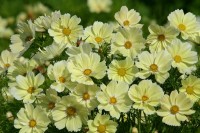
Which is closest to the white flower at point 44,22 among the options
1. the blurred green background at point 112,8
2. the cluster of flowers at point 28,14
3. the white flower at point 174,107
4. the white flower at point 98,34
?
the white flower at point 98,34

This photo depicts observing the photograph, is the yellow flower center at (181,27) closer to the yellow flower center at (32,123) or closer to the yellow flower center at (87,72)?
the yellow flower center at (87,72)

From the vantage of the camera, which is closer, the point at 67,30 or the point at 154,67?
the point at 154,67

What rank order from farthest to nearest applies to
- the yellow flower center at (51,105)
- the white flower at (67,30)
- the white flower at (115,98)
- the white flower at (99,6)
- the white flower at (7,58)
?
1. the white flower at (99,6)
2. the white flower at (7,58)
3. the white flower at (67,30)
4. the yellow flower center at (51,105)
5. the white flower at (115,98)

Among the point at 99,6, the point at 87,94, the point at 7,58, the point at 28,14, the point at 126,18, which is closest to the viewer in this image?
the point at 87,94

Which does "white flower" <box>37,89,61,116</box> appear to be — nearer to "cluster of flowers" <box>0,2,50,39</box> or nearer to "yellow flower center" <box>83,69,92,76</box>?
"yellow flower center" <box>83,69,92,76</box>

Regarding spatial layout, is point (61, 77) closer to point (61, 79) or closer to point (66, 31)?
point (61, 79)

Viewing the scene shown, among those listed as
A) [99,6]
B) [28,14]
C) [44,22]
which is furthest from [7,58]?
[28,14]

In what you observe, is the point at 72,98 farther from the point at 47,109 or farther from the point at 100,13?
the point at 100,13
